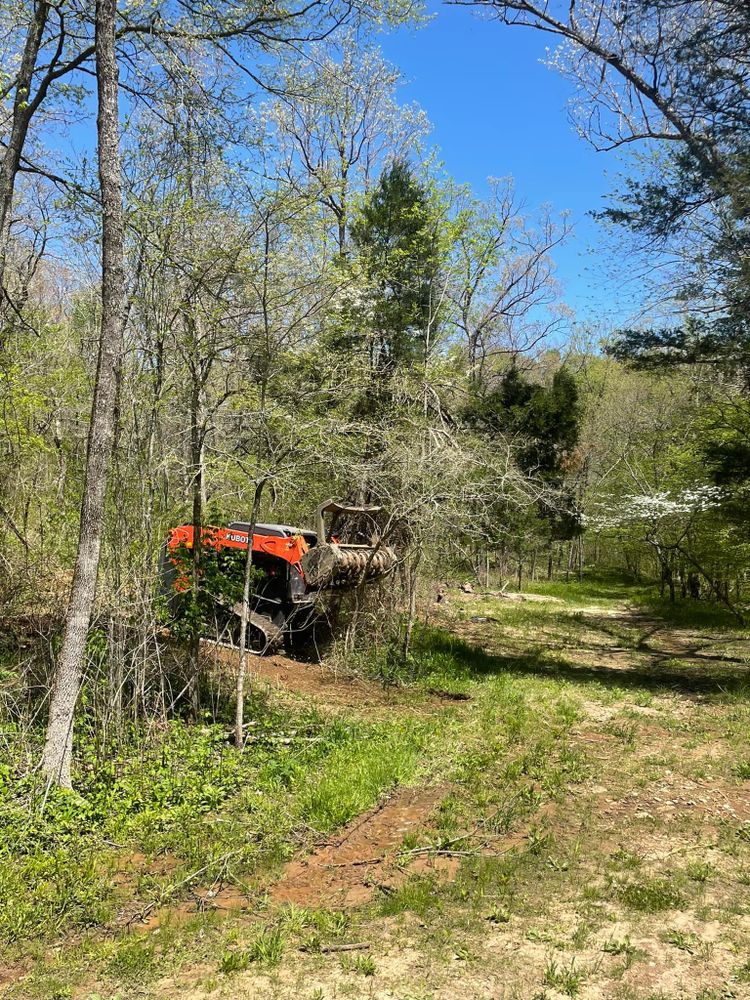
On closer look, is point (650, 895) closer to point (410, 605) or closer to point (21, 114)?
point (410, 605)

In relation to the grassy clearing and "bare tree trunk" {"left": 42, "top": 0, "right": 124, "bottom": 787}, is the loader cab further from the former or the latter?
"bare tree trunk" {"left": 42, "top": 0, "right": 124, "bottom": 787}

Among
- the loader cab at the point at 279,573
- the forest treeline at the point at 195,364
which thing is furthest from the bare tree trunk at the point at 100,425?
the loader cab at the point at 279,573

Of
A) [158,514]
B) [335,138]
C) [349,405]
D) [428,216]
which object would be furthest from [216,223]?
[335,138]

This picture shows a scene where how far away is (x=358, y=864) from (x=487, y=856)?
85 centimetres

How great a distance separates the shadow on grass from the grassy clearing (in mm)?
1270

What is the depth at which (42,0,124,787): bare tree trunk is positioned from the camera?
497 cm

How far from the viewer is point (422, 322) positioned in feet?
51.2

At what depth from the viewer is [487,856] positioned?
4391 millimetres

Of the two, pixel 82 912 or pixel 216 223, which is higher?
pixel 216 223

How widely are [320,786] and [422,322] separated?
1223 cm

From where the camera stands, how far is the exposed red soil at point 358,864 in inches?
156

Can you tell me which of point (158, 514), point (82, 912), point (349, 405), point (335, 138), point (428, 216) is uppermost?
point (335, 138)

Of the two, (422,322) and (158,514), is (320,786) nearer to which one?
(158,514)

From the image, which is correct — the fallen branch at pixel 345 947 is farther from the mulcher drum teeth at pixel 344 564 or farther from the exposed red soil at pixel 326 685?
the mulcher drum teeth at pixel 344 564
